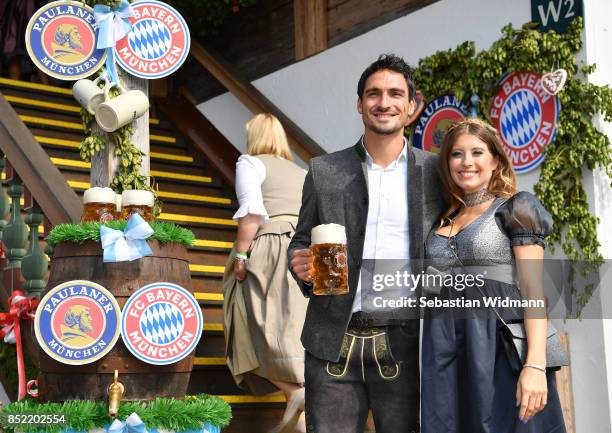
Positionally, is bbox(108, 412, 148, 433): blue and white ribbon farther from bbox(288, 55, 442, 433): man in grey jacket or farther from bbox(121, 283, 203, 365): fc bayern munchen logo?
bbox(288, 55, 442, 433): man in grey jacket

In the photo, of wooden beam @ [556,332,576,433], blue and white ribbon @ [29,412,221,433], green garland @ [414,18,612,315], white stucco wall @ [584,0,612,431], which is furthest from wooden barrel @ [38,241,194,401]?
white stucco wall @ [584,0,612,431]

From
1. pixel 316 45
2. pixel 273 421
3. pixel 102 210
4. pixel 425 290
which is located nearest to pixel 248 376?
pixel 273 421

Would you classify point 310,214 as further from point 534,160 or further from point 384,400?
point 534,160

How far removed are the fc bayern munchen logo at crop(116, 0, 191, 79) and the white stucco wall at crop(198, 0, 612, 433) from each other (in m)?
2.31

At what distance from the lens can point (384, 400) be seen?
104 inches

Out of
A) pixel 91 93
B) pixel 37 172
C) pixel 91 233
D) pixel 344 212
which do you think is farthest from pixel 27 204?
pixel 344 212

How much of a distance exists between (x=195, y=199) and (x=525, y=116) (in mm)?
2476

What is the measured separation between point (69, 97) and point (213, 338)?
325 cm

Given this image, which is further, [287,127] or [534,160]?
[287,127]

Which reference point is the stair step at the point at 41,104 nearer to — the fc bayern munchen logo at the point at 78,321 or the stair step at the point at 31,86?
the stair step at the point at 31,86

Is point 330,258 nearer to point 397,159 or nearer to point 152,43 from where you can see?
point 397,159

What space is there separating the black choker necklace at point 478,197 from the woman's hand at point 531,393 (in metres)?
0.48

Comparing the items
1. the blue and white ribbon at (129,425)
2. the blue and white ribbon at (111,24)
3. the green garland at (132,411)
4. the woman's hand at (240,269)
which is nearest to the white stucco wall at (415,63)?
the woman's hand at (240,269)

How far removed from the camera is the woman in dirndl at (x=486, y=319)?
2379mm
